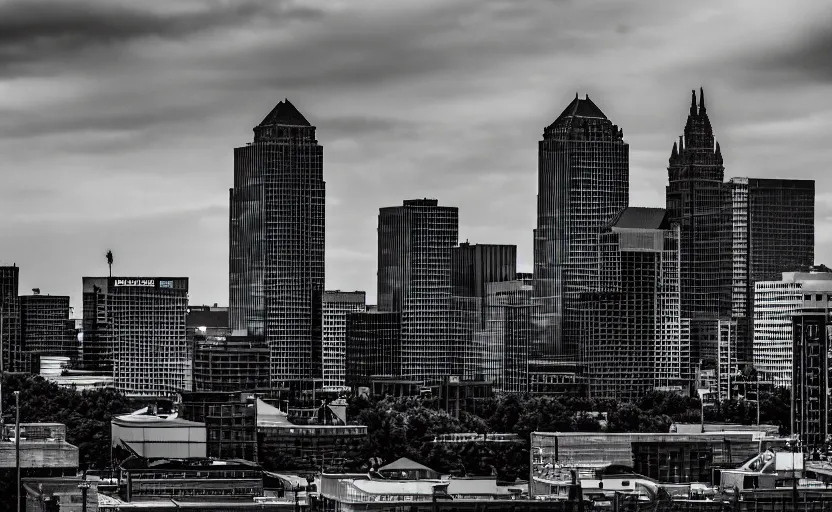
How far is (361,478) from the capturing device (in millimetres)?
199250

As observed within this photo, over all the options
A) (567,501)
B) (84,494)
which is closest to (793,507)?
(567,501)

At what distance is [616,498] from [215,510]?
3150 centimetres

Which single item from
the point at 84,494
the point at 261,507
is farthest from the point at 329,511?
the point at 84,494

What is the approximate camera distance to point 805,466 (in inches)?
7638

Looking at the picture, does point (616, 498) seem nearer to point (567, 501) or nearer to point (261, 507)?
point (567, 501)

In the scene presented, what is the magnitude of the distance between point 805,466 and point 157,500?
168 feet

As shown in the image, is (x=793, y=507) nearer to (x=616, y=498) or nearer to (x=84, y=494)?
(x=616, y=498)

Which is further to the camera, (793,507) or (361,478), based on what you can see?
(361,478)

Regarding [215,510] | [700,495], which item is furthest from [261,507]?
[700,495]

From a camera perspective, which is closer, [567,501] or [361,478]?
[567,501]

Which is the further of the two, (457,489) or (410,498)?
(457,489)

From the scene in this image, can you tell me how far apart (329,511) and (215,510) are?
8672mm

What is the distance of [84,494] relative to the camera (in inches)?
7416

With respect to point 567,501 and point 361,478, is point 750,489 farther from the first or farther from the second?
point 361,478
